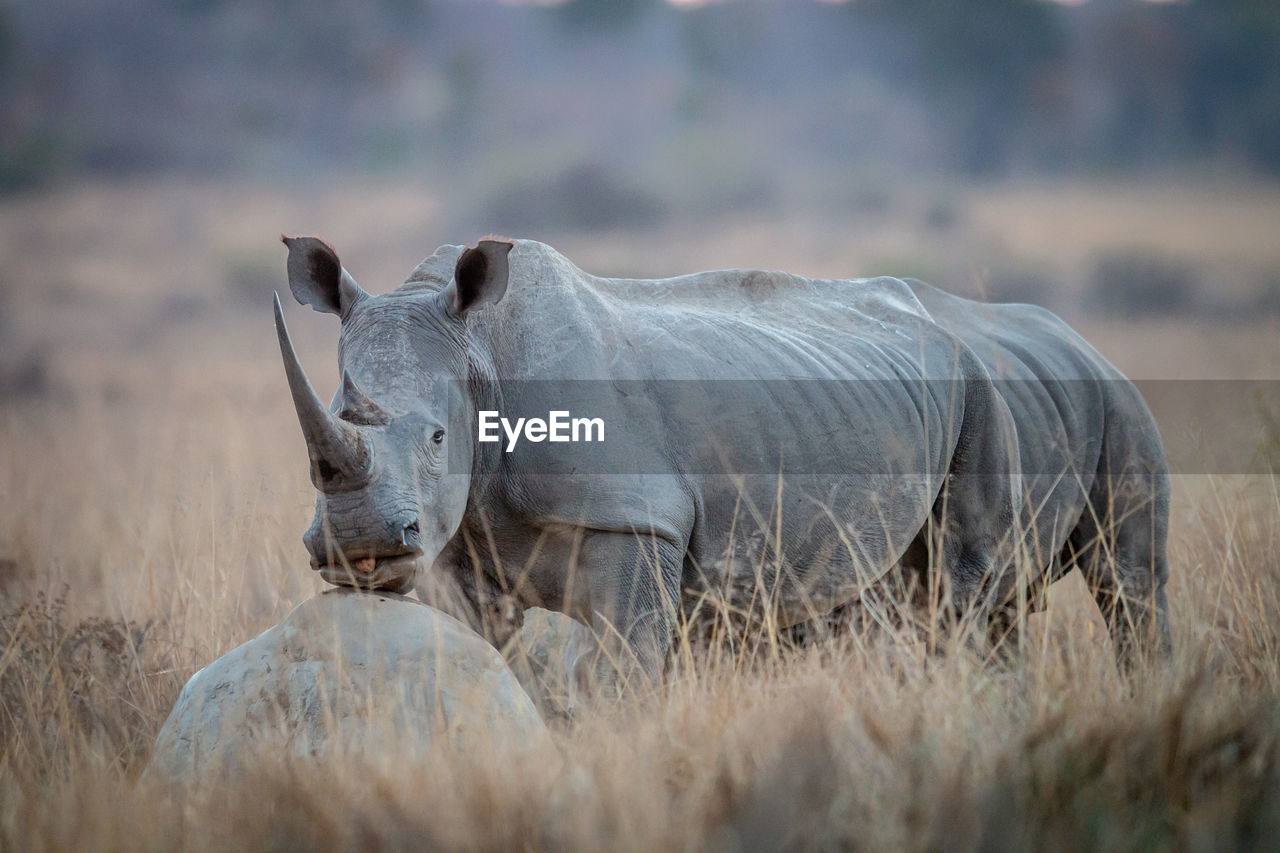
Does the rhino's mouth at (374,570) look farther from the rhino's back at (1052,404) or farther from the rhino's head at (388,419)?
the rhino's back at (1052,404)

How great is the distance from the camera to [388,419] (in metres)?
3.87

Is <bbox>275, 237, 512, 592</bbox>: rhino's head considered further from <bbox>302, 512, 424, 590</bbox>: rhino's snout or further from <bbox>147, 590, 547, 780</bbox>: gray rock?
<bbox>147, 590, 547, 780</bbox>: gray rock

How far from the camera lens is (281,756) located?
3.40 meters

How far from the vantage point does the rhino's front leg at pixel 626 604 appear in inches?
167

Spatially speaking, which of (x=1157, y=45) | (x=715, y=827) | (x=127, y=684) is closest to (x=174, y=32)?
(x=1157, y=45)

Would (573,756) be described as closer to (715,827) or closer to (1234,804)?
(715,827)

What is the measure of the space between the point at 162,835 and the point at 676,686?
1.64m

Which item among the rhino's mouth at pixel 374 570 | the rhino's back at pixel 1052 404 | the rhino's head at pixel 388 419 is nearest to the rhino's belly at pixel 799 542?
the rhino's back at pixel 1052 404

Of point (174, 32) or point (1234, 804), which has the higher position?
point (174, 32)

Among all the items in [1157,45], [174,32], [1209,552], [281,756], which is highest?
[174,32]

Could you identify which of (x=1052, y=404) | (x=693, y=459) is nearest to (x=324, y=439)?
(x=693, y=459)

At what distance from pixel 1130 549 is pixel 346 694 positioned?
3761 mm

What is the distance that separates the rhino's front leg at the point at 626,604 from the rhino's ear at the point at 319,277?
1.15 m

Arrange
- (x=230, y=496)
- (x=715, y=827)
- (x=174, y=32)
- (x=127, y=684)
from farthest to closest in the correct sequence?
(x=174, y=32) → (x=230, y=496) → (x=127, y=684) → (x=715, y=827)
